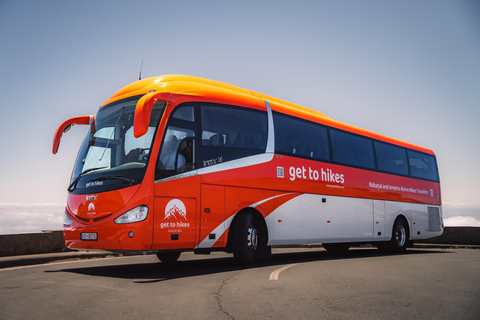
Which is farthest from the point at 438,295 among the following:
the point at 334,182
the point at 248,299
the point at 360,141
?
the point at 360,141

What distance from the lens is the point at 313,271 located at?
8984 millimetres

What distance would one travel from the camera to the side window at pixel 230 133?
9312 millimetres

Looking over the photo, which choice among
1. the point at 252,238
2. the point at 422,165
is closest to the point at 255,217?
the point at 252,238

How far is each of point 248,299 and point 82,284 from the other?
9.74 ft

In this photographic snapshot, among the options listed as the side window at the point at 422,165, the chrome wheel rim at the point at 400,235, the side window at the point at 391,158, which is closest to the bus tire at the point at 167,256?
the side window at the point at 391,158

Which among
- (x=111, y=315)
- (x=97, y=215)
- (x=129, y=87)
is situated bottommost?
(x=111, y=315)

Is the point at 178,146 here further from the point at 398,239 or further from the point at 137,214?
the point at 398,239

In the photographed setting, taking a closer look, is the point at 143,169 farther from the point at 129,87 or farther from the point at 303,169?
the point at 303,169

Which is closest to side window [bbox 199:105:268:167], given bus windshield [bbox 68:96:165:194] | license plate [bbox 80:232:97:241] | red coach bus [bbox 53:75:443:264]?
red coach bus [bbox 53:75:443:264]

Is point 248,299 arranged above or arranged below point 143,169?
below

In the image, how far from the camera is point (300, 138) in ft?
39.4

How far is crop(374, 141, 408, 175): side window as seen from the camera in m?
15.7

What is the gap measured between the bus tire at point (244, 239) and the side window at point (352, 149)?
4.26 meters

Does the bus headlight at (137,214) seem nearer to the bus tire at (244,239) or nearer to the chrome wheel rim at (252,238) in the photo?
the bus tire at (244,239)
